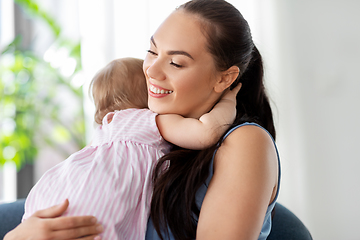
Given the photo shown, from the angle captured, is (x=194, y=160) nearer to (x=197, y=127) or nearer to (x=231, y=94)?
(x=197, y=127)

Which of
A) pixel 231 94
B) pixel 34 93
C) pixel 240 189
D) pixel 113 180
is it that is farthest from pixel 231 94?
pixel 34 93

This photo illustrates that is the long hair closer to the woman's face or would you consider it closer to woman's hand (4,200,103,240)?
the woman's face

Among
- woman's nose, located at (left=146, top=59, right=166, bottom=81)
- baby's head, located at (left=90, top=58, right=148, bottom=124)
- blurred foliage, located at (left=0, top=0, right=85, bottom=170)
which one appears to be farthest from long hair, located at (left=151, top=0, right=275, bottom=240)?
blurred foliage, located at (left=0, top=0, right=85, bottom=170)

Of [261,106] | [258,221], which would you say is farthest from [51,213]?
[261,106]

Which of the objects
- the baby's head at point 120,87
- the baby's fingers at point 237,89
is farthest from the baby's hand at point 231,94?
the baby's head at point 120,87

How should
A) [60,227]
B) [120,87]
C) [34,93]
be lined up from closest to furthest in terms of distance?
1. [60,227]
2. [120,87]
3. [34,93]

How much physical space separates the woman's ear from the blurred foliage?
1.64 meters

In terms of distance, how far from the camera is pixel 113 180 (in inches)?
40.3

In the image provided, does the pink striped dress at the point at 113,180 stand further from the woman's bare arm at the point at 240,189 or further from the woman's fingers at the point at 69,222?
the woman's bare arm at the point at 240,189

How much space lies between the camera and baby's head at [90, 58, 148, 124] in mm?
1389

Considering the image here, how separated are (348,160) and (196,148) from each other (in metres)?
1.54

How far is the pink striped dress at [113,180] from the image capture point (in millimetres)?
993

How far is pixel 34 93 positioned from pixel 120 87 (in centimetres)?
147

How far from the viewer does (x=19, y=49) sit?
8.69ft
